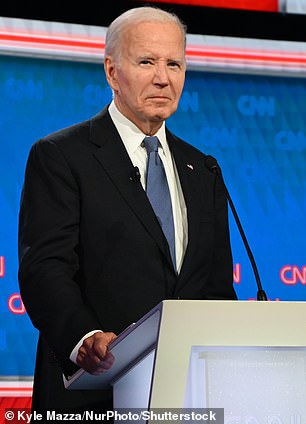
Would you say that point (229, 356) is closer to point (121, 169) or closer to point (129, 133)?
point (121, 169)

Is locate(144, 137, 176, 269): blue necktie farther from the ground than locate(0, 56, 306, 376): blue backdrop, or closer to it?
closer to it

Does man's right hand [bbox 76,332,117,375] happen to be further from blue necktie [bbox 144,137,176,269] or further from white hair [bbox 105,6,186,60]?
white hair [bbox 105,6,186,60]

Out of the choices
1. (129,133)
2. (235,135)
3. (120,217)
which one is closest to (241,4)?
(235,135)

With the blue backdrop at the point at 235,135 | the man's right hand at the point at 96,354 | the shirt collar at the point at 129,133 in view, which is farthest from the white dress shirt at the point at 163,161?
the blue backdrop at the point at 235,135

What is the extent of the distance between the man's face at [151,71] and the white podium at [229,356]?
0.83 m

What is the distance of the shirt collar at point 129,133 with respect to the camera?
7.04ft

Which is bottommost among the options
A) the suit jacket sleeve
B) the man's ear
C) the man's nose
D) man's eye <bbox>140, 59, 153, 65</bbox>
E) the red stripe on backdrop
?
the suit jacket sleeve

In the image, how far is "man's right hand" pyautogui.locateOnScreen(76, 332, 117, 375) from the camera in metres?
1.48

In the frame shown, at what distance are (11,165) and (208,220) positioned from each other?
1036 millimetres

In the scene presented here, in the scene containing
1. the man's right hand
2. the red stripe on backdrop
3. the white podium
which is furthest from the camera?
the red stripe on backdrop

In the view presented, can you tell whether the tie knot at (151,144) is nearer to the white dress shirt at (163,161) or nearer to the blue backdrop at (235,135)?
the white dress shirt at (163,161)

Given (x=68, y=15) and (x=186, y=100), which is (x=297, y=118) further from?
(x=68, y=15)

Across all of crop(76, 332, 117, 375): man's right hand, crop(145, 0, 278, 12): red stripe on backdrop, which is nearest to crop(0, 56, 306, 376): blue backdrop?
crop(145, 0, 278, 12): red stripe on backdrop

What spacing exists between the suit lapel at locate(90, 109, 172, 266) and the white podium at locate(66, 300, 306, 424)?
0.53 metres
